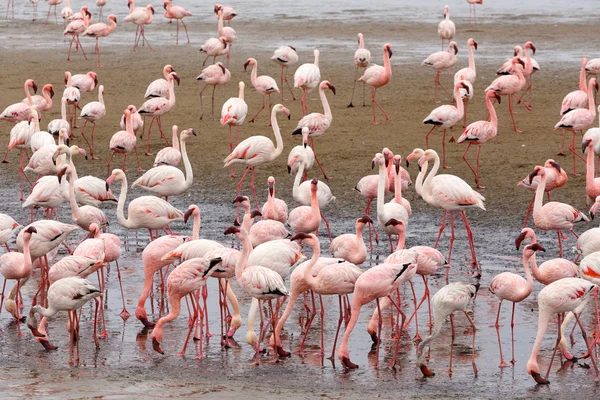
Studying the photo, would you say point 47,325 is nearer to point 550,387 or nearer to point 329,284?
point 329,284

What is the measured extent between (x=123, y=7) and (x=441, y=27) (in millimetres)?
14106

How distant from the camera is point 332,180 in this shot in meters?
12.6

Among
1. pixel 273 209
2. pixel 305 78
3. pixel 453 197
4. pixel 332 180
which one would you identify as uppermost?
pixel 305 78

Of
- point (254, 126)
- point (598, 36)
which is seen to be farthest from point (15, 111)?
point (598, 36)

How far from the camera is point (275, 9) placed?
2980 cm

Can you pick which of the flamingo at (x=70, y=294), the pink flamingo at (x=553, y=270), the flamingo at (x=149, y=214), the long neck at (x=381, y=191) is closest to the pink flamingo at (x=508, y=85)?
the long neck at (x=381, y=191)

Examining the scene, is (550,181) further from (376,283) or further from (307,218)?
(376,283)

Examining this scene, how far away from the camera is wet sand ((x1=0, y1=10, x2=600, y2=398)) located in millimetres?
7023

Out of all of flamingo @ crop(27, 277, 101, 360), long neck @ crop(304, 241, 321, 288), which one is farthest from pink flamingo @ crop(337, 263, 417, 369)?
flamingo @ crop(27, 277, 101, 360)

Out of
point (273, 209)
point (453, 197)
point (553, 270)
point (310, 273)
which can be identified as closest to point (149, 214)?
point (273, 209)

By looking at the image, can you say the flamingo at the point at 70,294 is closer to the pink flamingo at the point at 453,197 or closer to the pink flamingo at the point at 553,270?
the pink flamingo at the point at 553,270

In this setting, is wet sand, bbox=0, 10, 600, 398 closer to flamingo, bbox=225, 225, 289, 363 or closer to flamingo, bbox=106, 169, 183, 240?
flamingo, bbox=225, 225, 289, 363

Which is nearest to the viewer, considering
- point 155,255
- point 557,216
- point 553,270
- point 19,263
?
point 553,270

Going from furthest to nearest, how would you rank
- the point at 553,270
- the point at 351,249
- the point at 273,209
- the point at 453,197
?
the point at 453,197
the point at 273,209
the point at 351,249
the point at 553,270
